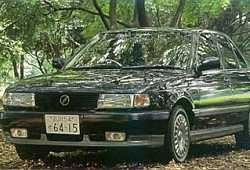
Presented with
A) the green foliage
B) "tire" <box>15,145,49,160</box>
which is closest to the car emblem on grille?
"tire" <box>15,145,49,160</box>

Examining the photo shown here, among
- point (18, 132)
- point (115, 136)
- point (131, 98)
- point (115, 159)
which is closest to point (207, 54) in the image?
point (115, 159)

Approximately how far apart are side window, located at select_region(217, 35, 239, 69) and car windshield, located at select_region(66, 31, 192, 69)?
0.89 meters

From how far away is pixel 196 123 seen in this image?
7723 mm

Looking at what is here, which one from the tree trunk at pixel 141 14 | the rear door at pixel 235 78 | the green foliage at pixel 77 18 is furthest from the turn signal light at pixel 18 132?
the green foliage at pixel 77 18

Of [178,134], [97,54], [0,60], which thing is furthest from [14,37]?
[178,134]

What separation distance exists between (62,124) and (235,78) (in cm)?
315

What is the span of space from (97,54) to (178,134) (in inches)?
66.4

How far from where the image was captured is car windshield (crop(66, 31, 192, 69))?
783 cm

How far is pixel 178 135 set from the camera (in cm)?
722

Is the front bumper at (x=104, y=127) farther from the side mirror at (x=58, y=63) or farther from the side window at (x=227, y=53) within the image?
the side window at (x=227, y=53)

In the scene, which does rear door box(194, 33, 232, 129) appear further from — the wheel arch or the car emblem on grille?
the car emblem on grille

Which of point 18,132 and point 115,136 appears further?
point 18,132

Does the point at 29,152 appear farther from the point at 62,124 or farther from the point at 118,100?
the point at 118,100

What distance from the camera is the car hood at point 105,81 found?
6742mm
